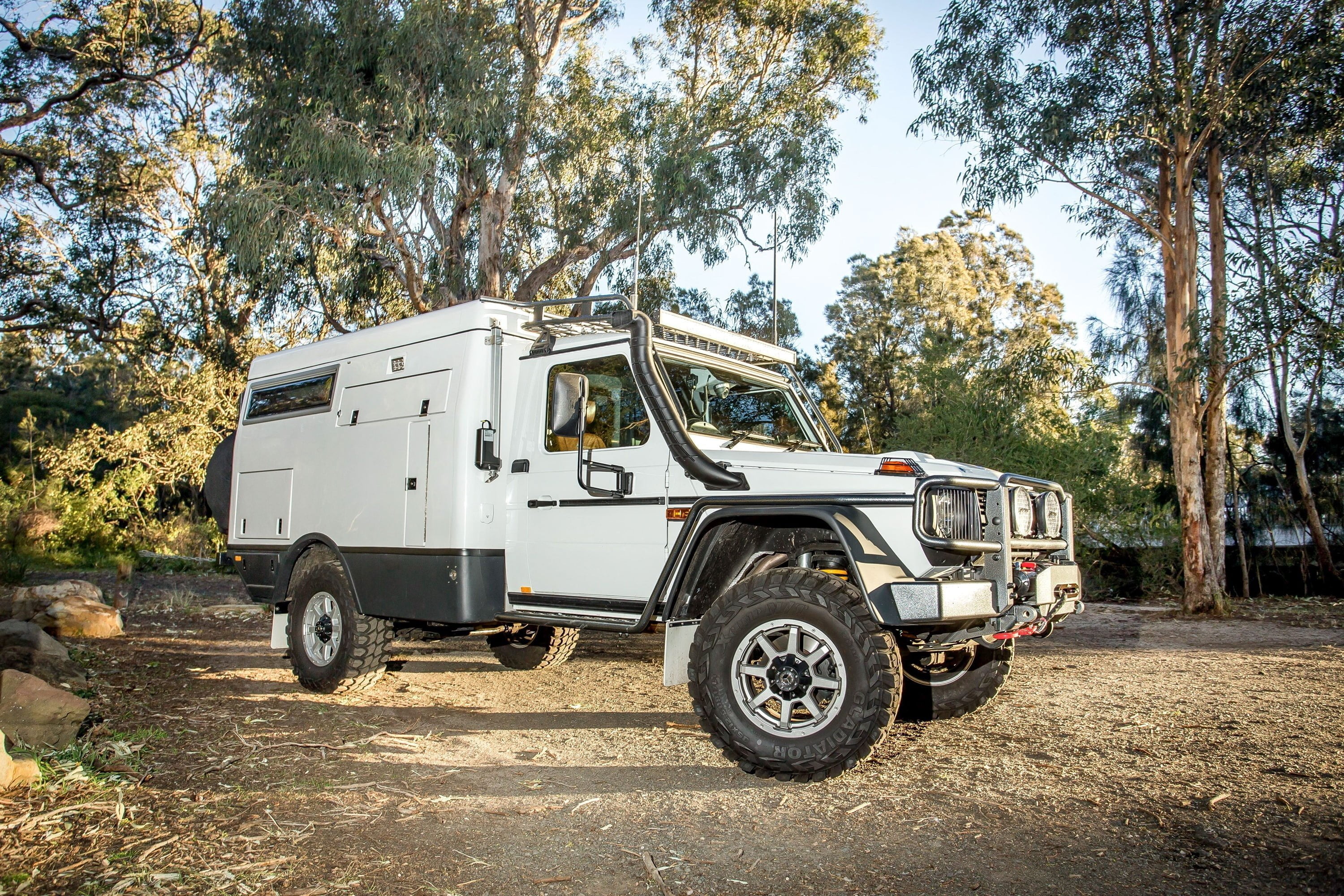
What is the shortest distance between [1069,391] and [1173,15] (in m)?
6.22

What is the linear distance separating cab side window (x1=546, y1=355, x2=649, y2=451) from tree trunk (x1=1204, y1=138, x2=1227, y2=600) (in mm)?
11753

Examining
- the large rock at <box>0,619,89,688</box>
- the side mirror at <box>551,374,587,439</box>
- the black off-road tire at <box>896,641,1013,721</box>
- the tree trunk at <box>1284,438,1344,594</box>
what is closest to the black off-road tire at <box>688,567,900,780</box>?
the side mirror at <box>551,374,587,439</box>

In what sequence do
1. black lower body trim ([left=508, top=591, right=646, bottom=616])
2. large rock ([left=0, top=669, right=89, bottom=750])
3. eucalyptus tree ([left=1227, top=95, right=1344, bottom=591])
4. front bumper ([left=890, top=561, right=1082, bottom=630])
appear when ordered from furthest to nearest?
eucalyptus tree ([left=1227, top=95, right=1344, bottom=591]), black lower body trim ([left=508, top=591, right=646, bottom=616]), large rock ([left=0, top=669, right=89, bottom=750]), front bumper ([left=890, top=561, right=1082, bottom=630])

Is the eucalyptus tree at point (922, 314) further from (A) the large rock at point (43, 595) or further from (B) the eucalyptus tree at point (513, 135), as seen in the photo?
(A) the large rock at point (43, 595)

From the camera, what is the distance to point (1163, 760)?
5.22m

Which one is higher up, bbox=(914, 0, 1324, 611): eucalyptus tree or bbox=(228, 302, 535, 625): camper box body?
bbox=(914, 0, 1324, 611): eucalyptus tree

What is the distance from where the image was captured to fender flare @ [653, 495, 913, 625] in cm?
465

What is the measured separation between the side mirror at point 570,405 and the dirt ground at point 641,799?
183 centimetres

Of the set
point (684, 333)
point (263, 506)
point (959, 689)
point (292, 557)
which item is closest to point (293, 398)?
point (263, 506)

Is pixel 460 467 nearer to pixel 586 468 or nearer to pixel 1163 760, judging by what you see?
pixel 586 468

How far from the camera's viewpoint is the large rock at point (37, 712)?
5004 millimetres

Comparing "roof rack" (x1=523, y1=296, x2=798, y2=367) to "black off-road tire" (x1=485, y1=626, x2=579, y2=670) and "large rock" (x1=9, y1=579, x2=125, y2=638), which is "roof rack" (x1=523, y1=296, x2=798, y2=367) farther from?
"large rock" (x1=9, y1=579, x2=125, y2=638)

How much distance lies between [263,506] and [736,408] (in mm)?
4233

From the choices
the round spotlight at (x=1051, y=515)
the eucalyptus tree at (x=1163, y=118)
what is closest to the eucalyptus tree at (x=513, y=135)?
the eucalyptus tree at (x=1163, y=118)
